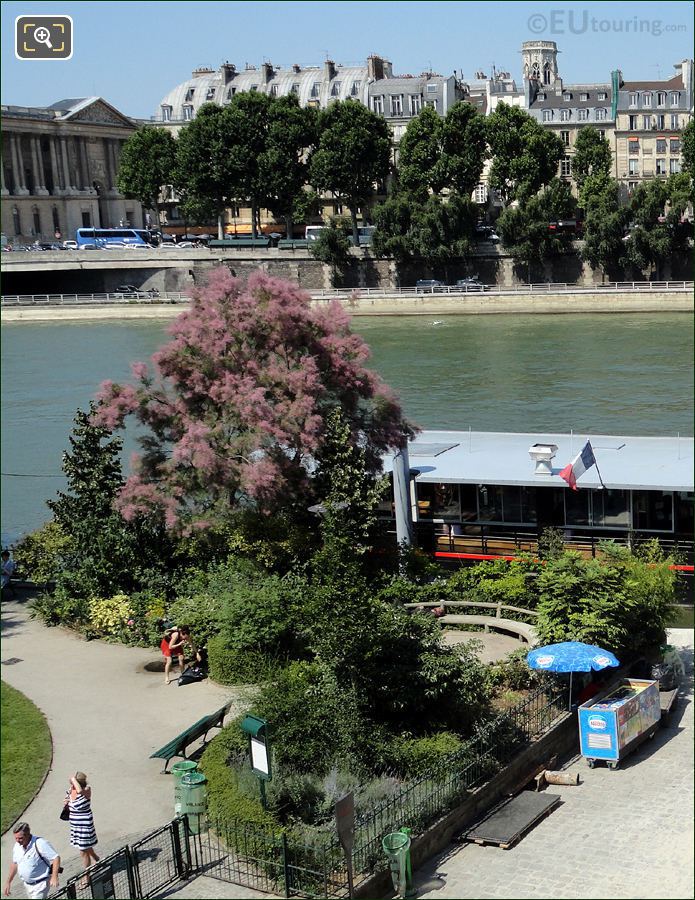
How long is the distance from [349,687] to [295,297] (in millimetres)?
4838

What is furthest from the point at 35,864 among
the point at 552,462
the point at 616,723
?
the point at 552,462

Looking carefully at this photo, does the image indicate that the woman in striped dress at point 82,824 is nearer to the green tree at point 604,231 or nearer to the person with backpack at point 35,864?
the person with backpack at point 35,864

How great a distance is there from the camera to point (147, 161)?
52406 mm

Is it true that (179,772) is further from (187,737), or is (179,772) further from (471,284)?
(471,284)

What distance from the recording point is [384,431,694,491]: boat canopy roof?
39.3ft

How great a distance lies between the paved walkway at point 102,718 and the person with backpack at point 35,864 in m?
0.29

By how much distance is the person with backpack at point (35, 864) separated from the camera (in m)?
6.25

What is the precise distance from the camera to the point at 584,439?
544 inches

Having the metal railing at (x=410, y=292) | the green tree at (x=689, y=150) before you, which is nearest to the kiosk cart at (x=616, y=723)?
the metal railing at (x=410, y=292)

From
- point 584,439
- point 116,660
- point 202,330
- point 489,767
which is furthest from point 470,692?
point 584,439

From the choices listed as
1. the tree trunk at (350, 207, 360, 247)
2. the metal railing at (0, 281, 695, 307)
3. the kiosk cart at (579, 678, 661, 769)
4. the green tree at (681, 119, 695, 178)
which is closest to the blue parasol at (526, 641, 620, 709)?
A: the kiosk cart at (579, 678, 661, 769)

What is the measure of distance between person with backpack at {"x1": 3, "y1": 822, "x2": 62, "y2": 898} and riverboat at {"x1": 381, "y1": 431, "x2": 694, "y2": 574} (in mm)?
6238

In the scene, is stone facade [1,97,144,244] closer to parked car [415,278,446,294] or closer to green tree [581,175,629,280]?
parked car [415,278,446,294]

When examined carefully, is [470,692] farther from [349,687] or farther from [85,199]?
[85,199]
